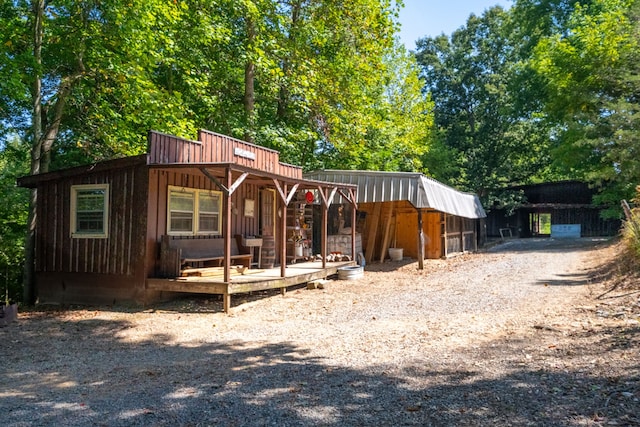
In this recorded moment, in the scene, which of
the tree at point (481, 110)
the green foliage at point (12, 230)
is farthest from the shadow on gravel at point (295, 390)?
the tree at point (481, 110)

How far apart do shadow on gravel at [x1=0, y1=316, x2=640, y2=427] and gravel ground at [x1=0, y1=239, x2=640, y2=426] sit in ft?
0.06

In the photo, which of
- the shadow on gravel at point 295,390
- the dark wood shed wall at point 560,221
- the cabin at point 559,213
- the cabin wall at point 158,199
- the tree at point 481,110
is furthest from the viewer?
the tree at point 481,110

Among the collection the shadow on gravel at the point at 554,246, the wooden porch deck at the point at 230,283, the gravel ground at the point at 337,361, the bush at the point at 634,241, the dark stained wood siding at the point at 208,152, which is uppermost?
the dark stained wood siding at the point at 208,152

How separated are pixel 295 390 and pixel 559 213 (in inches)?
1296

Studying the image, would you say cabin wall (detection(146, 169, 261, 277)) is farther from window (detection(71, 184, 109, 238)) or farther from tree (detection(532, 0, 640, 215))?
tree (detection(532, 0, 640, 215))

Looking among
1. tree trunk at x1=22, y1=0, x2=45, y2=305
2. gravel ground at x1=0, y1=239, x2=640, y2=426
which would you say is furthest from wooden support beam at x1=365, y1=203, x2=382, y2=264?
tree trunk at x1=22, y1=0, x2=45, y2=305

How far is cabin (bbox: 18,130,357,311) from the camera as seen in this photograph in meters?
9.40

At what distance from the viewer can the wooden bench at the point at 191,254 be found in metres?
9.57

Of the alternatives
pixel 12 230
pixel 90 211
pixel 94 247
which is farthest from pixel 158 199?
pixel 12 230

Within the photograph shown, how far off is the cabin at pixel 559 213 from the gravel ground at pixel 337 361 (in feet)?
79.5

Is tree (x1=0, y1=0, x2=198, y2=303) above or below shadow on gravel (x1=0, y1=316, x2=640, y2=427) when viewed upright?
above

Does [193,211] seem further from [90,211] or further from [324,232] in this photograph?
[324,232]

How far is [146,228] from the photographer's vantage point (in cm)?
945

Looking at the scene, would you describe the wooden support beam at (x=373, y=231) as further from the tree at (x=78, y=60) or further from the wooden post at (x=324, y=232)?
the tree at (x=78, y=60)
